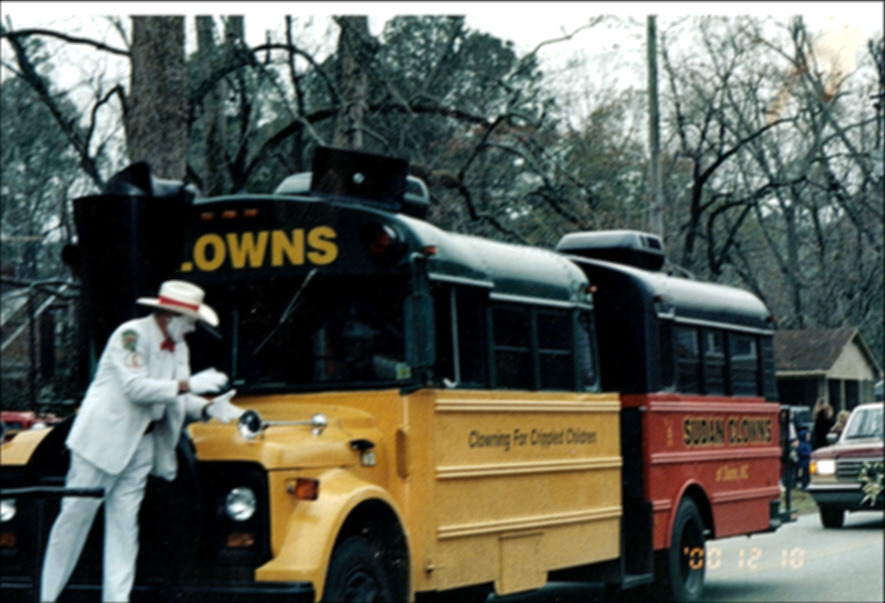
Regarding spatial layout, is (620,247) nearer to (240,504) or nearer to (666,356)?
(666,356)

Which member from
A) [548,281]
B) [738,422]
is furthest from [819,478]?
[548,281]

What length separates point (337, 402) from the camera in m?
8.12

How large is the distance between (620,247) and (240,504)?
5.73m

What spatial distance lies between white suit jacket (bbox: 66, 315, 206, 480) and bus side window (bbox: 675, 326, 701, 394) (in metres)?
5.54

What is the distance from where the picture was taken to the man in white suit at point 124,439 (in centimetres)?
682

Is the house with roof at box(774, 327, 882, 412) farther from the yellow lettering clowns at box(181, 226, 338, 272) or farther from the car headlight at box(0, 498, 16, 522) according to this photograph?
the car headlight at box(0, 498, 16, 522)

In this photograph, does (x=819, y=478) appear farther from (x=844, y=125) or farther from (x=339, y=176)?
(x=339, y=176)

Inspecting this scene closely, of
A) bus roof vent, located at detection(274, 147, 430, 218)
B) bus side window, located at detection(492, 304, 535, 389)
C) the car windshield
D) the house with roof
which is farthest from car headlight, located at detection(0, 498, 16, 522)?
the car windshield

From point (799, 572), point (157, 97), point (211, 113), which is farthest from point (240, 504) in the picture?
point (211, 113)

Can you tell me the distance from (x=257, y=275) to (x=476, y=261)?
1.37 m

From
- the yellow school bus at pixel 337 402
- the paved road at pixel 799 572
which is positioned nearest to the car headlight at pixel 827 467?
the paved road at pixel 799 572

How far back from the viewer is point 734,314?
12922 mm

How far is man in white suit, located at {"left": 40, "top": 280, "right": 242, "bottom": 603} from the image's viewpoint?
269 inches

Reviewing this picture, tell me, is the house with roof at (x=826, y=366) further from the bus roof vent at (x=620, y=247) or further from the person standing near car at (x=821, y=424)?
the bus roof vent at (x=620, y=247)
